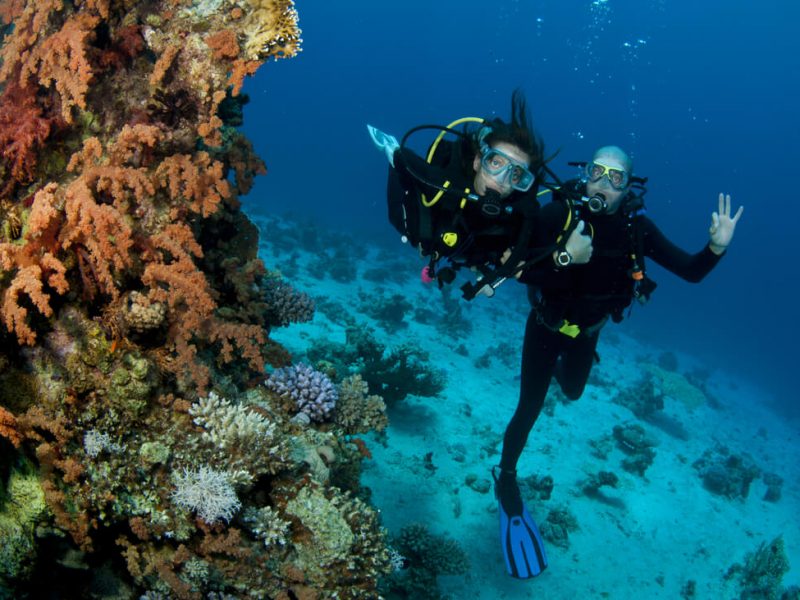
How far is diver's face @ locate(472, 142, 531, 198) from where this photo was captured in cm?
443

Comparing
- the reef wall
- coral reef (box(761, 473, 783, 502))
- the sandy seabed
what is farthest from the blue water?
the reef wall

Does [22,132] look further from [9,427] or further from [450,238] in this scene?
[450,238]

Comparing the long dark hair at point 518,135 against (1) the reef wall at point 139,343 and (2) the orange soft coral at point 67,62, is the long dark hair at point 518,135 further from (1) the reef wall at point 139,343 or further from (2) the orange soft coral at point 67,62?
(2) the orange soft coral at point 67,62

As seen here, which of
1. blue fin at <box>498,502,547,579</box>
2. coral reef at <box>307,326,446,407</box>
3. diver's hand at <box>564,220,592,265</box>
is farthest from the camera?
coral reef at <box>307,326,446,407</box>

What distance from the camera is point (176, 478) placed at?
2758 mm

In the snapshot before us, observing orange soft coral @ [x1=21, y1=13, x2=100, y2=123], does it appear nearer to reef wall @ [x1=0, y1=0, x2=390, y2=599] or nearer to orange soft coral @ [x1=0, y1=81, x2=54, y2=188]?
reef wall @ [x1=0, y1=0, x2=390, y2=599]

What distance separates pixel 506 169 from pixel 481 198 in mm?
436

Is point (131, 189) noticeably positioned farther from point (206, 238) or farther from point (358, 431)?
point (358, 431)

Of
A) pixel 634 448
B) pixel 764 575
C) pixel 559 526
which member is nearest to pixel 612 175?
pixel 559 526

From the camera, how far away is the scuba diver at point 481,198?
4375 millimetres

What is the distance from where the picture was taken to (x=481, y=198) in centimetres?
428

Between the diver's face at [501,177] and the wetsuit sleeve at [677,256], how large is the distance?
2.78 m

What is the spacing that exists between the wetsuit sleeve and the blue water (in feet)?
184

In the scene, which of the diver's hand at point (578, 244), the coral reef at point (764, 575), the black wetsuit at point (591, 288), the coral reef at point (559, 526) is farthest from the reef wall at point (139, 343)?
the coral reef at point (764, 575)
